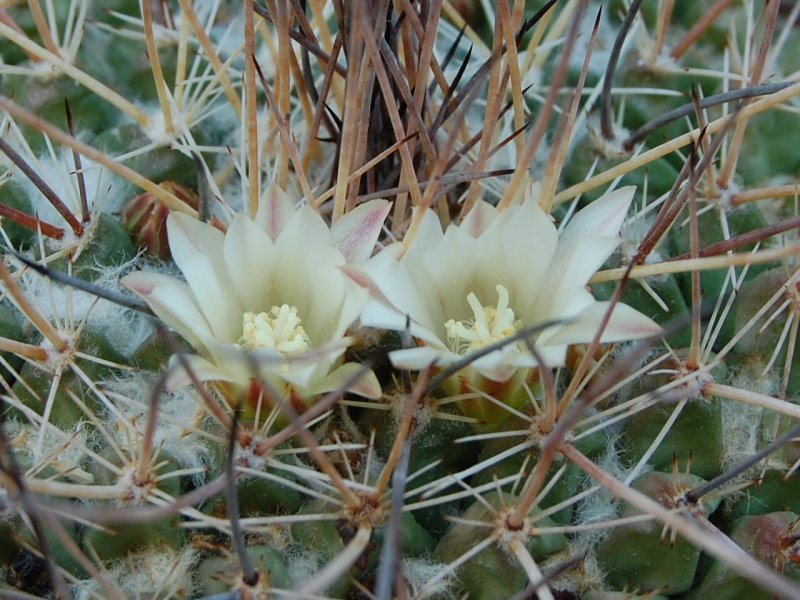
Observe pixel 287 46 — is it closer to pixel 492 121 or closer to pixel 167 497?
pixel 492 121

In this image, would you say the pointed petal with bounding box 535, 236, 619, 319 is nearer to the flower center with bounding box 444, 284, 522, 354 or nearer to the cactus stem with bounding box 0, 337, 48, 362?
the flower center with bounding box 444, 284, 522, 354

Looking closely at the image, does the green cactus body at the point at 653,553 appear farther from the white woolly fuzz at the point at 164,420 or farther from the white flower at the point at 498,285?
the white woolly fuzz at the point at 164,420

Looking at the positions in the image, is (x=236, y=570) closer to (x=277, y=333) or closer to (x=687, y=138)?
(x=277, y=333)

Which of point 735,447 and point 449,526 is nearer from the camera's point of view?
point 449,526

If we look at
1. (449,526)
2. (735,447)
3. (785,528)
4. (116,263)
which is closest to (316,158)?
(116,263)

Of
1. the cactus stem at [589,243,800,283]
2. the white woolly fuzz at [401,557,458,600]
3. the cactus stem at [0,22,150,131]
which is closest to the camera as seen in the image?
the cactus stem at [589,243,800,283]

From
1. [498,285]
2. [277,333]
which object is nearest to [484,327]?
[498,285]

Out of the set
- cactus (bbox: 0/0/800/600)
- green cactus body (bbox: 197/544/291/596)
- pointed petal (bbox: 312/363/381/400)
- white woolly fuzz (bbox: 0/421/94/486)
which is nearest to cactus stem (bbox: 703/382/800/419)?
cactus (bbox: 0/0/800/600)
